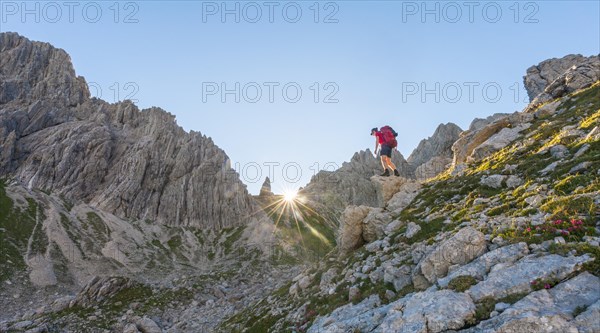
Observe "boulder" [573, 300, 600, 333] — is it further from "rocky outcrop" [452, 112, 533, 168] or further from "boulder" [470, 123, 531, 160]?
"rocky outcrop" [452, 112, 533, 168]

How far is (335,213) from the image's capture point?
6535 inches

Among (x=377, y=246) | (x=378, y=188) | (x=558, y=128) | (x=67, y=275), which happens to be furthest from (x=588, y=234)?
(x=67, y=275)

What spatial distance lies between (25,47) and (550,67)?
241 metres

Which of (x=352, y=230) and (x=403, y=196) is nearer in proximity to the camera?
(x=352, y=230)

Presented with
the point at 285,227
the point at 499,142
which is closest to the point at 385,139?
the point at 499,142

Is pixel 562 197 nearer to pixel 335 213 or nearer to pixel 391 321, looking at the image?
pixel 391 321

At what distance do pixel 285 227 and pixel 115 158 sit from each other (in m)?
78.4

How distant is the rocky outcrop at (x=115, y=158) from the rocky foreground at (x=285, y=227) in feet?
2.20

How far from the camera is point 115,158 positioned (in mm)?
146375

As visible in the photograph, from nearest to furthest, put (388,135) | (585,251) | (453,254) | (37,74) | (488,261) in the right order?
(585,251), (488,261), (453,254), (388,135), (37,74)

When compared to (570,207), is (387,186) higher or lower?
higher

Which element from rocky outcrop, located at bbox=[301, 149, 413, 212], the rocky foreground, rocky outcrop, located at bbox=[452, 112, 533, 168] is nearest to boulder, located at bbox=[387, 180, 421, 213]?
the rocky foreground

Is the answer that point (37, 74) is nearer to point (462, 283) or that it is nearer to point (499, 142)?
point (499, 142)

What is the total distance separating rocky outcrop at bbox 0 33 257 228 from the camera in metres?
131
